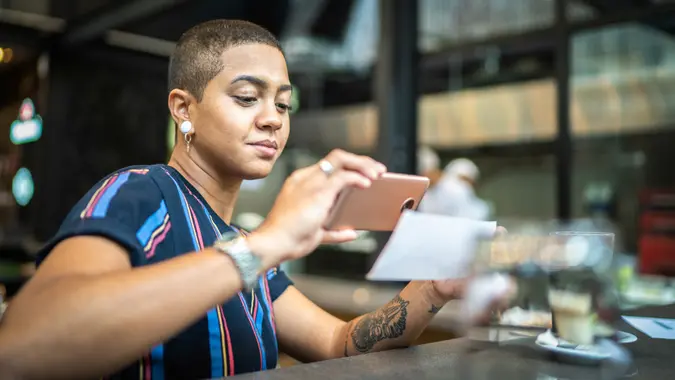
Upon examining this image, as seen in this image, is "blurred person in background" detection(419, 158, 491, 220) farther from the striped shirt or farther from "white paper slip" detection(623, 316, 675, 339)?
the striped shirt

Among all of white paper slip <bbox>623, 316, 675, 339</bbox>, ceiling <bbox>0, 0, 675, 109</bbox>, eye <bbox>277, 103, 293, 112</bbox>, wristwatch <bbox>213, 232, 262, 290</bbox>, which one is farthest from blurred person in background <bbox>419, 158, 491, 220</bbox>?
wristwatch <bbox>213, 232, 262, 290</bbox>

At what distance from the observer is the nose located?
3.30 ft

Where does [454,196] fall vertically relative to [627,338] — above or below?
above

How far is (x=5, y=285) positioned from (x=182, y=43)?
Answer: 8.16 ft

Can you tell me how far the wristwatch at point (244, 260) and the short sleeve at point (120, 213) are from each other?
0.14 metres

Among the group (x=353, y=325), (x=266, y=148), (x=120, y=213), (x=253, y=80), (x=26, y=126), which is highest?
(x=26, y=126)

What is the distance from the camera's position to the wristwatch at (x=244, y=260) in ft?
2.51

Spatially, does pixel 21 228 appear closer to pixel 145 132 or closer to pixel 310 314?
pixel 145 132

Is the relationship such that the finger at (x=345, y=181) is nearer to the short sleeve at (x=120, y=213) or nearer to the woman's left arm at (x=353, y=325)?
the short sleeve at (x=120, y=213)

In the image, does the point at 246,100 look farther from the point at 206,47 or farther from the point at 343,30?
the point at 343,30

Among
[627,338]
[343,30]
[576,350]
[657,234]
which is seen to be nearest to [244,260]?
[576,350]

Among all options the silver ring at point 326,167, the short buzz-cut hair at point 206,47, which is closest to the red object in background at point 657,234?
the short buzz-cut hair at point 206,47

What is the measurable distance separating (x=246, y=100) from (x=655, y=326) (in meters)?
0.93

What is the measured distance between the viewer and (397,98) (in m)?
3.94
